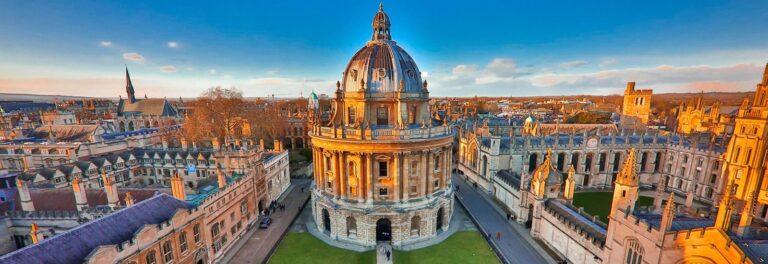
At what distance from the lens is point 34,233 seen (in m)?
17.1

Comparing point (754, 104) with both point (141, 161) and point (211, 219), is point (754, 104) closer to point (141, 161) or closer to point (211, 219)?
point (211, 219)

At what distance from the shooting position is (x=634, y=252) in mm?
20156

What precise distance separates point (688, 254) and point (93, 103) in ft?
680

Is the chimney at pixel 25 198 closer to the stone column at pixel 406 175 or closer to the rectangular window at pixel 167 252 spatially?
the rectangular window at pixel 167 252

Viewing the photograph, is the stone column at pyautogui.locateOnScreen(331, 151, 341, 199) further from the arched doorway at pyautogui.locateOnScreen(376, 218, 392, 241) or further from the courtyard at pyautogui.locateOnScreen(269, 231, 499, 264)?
the courtyard at pyautogui.locateOnScreen(269, 231, 499, 264)

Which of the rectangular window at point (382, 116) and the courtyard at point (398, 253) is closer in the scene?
the courtyard at point (398, 253)

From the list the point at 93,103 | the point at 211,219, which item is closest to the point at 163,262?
the point at 211,219

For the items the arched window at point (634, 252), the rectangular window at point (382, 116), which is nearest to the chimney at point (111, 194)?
the rectangular window at point (382, 116)

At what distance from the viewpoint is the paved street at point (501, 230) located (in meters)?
28.2

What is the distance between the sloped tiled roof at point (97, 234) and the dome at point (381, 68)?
60.4 feet

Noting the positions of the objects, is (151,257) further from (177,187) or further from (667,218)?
(667,218)

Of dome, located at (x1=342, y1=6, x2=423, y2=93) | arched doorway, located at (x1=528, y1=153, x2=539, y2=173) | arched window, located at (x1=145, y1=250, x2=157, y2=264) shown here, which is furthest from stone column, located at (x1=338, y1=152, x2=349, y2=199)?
arched doorway, located at (x1=528, y1=153, x2=539, y2=173)

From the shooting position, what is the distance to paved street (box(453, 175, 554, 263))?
28.2 metres

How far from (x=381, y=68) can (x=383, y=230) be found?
1697 centimetres
